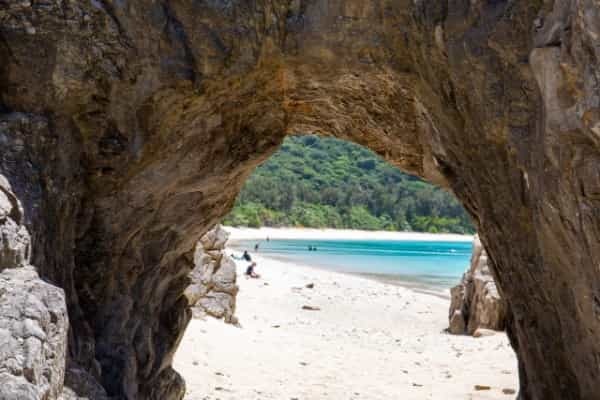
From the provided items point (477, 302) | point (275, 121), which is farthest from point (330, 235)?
point (275, 121)

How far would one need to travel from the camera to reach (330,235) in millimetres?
73812

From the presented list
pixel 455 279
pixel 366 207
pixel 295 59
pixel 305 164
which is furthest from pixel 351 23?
pixel 305 164

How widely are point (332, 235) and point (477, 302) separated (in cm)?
6017

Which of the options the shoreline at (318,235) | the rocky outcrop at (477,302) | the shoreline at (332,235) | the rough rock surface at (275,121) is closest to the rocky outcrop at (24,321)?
the rough rock surface at (275,121)

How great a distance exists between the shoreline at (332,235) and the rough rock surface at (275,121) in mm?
51788

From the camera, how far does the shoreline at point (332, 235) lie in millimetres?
63250

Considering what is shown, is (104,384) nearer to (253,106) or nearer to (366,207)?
(253,106)

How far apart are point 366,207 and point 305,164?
14.8 m

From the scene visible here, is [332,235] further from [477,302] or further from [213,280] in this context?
[213,280]

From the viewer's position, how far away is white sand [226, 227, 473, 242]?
63.2 meters

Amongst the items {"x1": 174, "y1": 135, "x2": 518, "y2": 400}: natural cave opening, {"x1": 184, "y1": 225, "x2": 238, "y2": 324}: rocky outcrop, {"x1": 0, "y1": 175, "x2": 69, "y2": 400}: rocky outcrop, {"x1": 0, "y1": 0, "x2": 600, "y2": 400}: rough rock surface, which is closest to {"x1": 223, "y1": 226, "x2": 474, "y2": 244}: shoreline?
{"x1": 174, "y1": 135, "x2": 518, "y2": 400}: natural cave opening

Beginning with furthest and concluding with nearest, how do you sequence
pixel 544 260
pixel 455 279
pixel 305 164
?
pixel 305 164
pixel 455 279
pixel 544 260

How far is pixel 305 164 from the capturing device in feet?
310

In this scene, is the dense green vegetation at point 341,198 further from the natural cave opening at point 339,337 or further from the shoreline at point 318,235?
the natural cave opening at point 339,337
